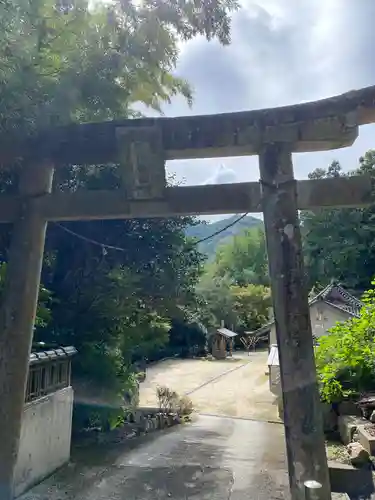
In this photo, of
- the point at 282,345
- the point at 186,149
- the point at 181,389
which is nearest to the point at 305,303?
the point at 282,345

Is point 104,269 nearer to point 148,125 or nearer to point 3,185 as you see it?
point 3,185

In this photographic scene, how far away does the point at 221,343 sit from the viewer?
30484 millimetres

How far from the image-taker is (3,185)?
239 inches

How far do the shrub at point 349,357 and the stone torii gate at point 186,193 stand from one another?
3981mm

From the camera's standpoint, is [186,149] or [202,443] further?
[202,443]

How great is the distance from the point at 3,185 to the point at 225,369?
64.6 feet

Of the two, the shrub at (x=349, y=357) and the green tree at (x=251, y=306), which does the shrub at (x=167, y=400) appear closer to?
the shrub at (x=349, y=357)

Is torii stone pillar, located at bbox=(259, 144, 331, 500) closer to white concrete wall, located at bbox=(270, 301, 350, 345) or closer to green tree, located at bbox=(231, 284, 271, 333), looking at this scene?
white concrete wall, located at bbox=(270, 301, 350, 345)

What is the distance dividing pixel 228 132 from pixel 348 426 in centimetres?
619

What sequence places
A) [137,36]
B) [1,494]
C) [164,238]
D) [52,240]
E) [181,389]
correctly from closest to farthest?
[1,494] < [137,36] < [52,240] < [164,238] < [181,389]

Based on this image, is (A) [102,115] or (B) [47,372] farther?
(B) [47,372]

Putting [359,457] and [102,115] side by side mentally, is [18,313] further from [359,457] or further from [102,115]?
[359,457]

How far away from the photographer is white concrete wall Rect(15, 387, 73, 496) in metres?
6.03

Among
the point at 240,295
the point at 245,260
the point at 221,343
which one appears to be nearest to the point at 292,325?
the point at 221,343
